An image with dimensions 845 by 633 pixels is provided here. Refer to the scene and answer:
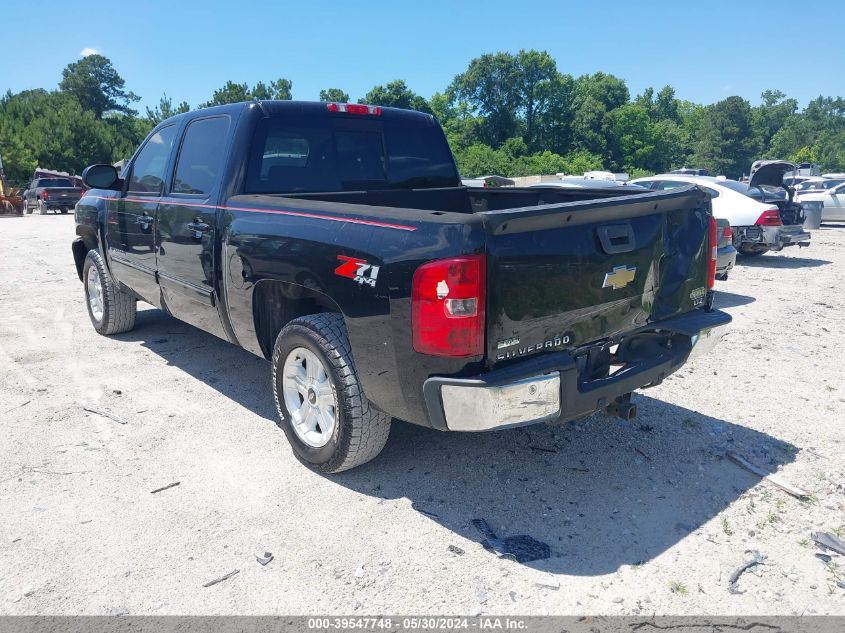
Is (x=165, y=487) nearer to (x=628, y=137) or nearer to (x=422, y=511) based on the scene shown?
(x=422, y=511)

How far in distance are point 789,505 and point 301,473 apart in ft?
8.56

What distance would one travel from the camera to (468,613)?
2.48m

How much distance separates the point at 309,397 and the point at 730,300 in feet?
21.7

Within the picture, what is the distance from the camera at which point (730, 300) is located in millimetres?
8219

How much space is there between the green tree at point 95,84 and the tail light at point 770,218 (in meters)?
98.6

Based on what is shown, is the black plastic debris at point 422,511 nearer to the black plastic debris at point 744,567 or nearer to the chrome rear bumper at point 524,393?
the chrome rear bumper at point 524,393

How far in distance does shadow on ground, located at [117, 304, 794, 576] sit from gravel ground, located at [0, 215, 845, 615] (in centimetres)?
1

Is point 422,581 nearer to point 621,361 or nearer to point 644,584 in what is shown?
point 644,584

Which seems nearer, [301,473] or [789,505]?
[789,505]

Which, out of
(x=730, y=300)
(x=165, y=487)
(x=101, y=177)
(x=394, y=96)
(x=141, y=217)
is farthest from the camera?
(x=394, y=96)

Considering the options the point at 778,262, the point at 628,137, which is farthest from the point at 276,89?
the point at 778,262

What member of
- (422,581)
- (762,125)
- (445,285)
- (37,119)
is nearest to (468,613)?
(422,581)

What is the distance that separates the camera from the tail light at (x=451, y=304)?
2607 millimetres

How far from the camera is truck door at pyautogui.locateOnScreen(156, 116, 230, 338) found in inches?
163
